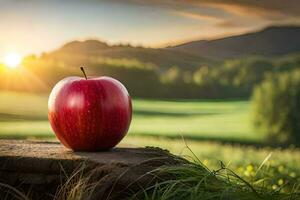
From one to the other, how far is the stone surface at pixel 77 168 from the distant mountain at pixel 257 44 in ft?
26.9

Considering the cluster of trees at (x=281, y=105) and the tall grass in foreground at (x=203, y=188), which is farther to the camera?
the cluster of trees at (x=281, y=105)

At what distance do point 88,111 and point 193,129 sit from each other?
8639 millimetres

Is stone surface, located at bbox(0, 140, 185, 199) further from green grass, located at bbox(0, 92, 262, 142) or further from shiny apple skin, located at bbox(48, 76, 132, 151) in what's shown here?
green grass, located at bbox(0, 92, 262, 142)

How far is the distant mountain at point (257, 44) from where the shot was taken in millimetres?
12852

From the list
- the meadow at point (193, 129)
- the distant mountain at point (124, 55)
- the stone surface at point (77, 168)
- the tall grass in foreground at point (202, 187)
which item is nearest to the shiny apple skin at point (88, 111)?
the stone surface at point (77, 168)

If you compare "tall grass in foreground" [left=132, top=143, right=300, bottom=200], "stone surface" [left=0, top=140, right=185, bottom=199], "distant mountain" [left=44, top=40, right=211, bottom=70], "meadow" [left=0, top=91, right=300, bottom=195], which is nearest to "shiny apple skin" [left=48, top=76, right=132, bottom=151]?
"stone surface" [left=0, top=140, right=185, bottom=199]

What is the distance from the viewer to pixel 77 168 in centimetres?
425

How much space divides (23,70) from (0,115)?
3.62 feet

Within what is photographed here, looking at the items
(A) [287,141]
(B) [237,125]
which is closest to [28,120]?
(B) [237,125]

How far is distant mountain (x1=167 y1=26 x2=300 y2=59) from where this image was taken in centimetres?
1285

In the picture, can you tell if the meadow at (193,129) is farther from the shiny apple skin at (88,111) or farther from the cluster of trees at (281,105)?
the shiny apple skin at (88,111)

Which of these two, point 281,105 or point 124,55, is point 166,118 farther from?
point 281,105

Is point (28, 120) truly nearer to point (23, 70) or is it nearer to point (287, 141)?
point (23, 70)

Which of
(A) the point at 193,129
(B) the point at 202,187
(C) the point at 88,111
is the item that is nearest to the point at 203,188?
(B) the point at 202,187
